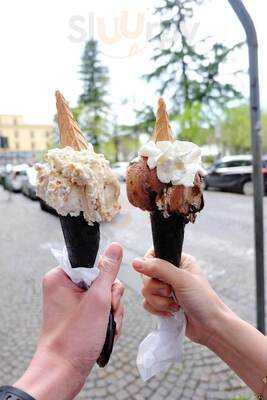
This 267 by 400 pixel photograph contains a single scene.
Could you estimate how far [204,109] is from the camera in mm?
17422

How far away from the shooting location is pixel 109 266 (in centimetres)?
158

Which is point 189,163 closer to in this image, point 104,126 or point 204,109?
point 204,109

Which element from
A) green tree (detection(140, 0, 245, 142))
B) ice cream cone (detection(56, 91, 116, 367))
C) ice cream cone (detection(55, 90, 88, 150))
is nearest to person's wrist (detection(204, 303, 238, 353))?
ice cream cone (detection(56, 91, 116, 367))

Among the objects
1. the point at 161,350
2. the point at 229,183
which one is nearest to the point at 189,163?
the point at 161,350

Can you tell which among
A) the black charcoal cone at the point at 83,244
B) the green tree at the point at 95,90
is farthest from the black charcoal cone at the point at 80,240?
the green tree at the point at 95,90

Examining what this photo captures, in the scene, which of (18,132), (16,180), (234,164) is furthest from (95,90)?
(18,132)

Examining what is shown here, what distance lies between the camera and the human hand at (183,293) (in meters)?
1.61

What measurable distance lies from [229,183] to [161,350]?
14509 mm

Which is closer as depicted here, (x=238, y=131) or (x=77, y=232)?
(x=77, y=232)

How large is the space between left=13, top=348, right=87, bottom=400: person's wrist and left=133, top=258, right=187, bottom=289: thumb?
46cm

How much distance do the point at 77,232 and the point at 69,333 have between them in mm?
389

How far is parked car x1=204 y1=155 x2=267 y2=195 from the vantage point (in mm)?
15211

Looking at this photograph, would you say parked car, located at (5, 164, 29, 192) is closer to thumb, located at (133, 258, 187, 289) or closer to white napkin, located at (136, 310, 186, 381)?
white napkin, located at (136, 310, 186, 381)

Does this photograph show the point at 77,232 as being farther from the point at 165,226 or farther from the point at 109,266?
the point at 165,226
